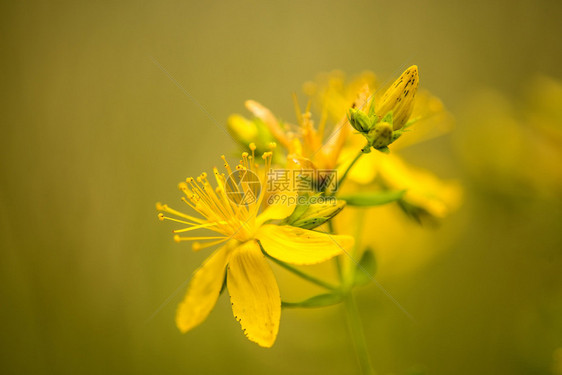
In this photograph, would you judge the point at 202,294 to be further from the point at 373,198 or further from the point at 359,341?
the point at 373,198

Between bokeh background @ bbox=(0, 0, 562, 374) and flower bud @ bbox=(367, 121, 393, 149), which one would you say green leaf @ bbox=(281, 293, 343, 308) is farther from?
bokeh background @ bbox=(0, 0, 562, 374)

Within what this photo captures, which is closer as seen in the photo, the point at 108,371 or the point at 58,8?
the point at 108,371

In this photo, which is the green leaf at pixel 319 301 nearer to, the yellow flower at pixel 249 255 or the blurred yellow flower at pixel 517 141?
the yellow flower at pixel 249 255

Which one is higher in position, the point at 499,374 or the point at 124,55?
the point at 124,55

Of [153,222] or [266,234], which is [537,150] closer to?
[266,234]

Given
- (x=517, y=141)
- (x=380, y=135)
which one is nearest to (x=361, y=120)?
(x=380, y=135)

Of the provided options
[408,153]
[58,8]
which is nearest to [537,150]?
[408,153]
